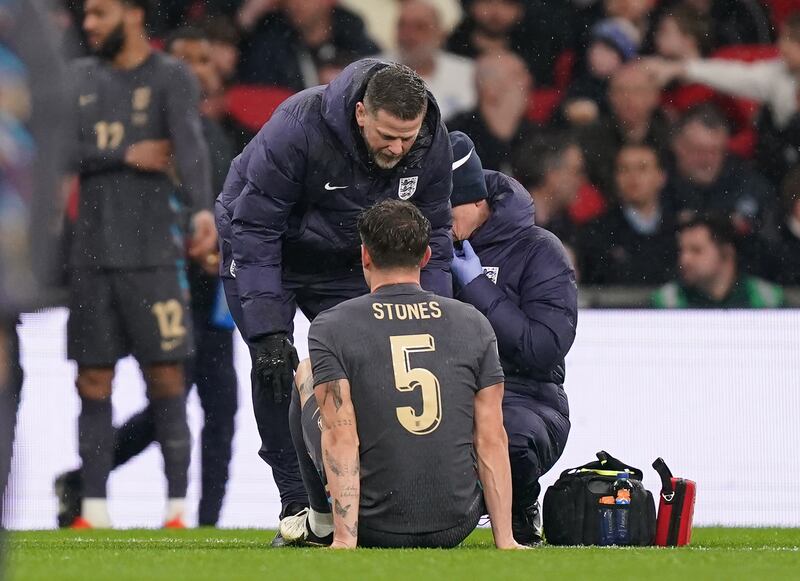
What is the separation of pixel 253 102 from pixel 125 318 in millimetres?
1429

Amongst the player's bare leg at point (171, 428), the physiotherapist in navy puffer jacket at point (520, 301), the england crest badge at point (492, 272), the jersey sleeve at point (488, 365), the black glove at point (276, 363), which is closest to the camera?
the jersey sleeve at point (488, 365)

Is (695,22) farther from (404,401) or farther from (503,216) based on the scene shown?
(404,401)

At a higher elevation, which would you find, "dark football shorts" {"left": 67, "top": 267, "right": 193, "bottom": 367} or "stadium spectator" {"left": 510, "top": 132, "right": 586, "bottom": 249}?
"stadium spectator" {"left": 510, "top": 132, "right": 586, "bottom": 249}

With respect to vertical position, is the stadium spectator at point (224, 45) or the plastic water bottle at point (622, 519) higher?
the stadium spectator at point (224, 45)

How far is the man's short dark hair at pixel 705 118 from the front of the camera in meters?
9.13

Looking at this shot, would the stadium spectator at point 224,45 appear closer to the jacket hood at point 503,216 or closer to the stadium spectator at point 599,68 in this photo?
the stadium spectator at point 599,68

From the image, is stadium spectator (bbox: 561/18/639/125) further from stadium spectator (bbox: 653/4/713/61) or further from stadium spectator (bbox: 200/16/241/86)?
stadium spectator (bbox: 200/16/241/86)

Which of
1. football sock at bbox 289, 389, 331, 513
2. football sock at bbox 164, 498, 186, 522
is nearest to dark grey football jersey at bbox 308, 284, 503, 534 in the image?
football sock at bbox 289, 389, 331, 513

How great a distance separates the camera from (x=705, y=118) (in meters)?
9.16

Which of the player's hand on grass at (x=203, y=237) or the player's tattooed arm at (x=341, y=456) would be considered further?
the player's hand on grass at (x=203, y=237)

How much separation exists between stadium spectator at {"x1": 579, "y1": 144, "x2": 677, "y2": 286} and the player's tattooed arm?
3981 mm

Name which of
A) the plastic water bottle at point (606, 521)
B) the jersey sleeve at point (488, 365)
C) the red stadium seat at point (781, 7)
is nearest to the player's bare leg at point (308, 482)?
the jersey sleeve at point (488, 365)

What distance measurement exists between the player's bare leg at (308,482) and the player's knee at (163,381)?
2.39m

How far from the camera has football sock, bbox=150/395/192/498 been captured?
7.60 meters
